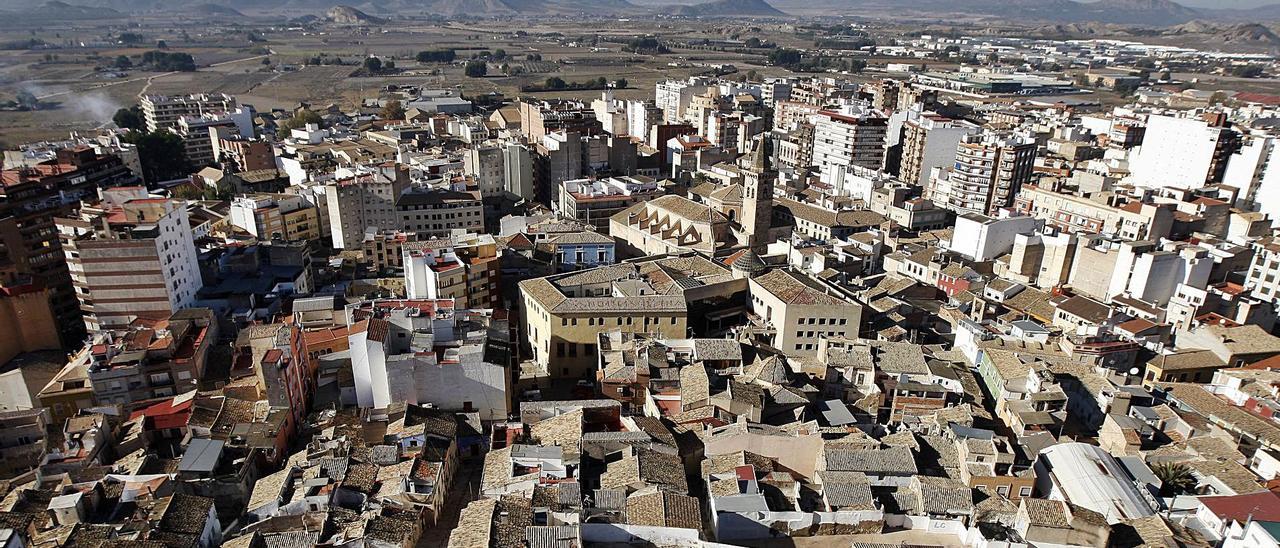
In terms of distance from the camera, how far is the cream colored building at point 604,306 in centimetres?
3606

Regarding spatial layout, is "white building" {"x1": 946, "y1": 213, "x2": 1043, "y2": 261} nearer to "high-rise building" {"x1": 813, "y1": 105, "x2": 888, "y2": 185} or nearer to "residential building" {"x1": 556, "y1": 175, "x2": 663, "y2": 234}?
"residential building" {"x1": 556, "y1": 175, "x2": 663, "y2": 234}

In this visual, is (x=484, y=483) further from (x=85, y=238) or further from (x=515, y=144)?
(x=515, y=144)

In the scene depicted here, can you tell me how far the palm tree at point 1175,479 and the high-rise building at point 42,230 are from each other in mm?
51921

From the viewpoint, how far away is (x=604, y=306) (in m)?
36.2

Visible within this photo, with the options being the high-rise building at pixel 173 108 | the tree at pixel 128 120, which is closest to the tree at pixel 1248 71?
the high-rise building at pixel 173 108

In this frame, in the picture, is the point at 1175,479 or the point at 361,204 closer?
the point at 1175,479

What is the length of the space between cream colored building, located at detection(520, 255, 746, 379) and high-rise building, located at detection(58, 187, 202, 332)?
60.7 ft

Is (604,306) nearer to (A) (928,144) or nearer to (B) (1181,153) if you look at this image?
(A) (928,144)

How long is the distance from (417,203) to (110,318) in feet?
68.0

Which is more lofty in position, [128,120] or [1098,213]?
[1098,213]

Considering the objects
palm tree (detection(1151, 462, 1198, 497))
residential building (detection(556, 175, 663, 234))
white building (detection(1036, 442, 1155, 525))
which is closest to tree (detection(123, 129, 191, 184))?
residential building (detection(556, 175, 663, 234))

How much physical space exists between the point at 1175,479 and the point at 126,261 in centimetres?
4732

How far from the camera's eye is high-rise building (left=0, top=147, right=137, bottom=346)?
42.2 meters

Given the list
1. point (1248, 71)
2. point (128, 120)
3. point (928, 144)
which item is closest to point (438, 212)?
point (928, 144)
